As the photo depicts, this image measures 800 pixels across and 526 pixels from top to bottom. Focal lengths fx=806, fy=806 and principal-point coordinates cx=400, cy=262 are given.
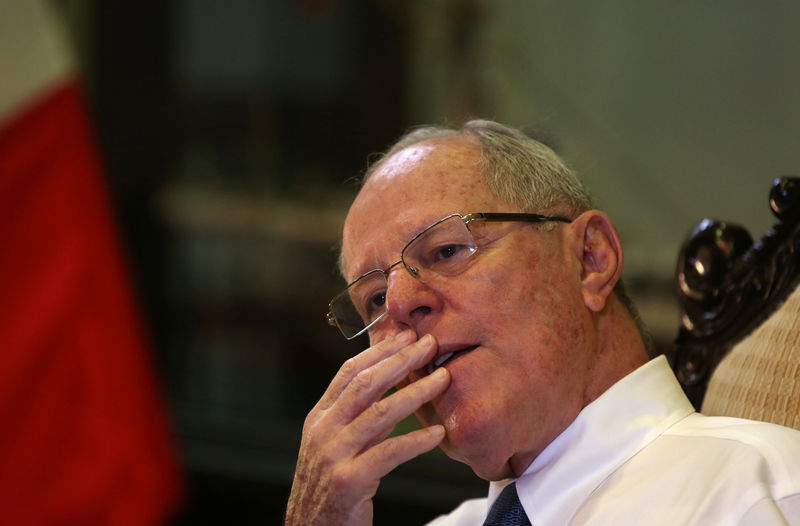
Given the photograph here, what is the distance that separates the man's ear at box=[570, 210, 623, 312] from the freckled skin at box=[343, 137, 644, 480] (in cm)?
2

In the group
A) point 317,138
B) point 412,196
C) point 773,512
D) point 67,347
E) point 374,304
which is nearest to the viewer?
point 773,512

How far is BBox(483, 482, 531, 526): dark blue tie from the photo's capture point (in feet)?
4.36

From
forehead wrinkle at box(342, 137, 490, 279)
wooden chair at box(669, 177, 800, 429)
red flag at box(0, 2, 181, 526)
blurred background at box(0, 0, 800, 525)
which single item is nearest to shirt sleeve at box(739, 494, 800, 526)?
wooden chair at box(669, 177, 800, 429)

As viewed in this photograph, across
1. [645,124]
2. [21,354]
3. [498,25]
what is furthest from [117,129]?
[645,124]

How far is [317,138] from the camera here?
13.5 feet

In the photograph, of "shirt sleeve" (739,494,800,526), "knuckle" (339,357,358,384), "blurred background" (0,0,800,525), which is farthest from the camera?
"blurred background" (0,0,800,525)

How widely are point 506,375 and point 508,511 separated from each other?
0.83ft

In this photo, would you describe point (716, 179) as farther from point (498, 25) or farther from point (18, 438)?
point (18, 438)

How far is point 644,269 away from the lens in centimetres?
336

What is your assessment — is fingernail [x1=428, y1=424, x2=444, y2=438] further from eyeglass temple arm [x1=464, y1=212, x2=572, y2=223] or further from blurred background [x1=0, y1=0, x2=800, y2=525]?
blurred background [x1=0, y1=0, x2=800, y2=525]

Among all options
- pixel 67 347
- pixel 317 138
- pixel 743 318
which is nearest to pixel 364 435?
pixel 743 318

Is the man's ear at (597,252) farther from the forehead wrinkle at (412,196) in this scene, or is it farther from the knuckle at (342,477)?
the knuckle at (342,477)

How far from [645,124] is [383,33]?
4.50 feet

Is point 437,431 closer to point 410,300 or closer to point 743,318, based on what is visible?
point 410,300
